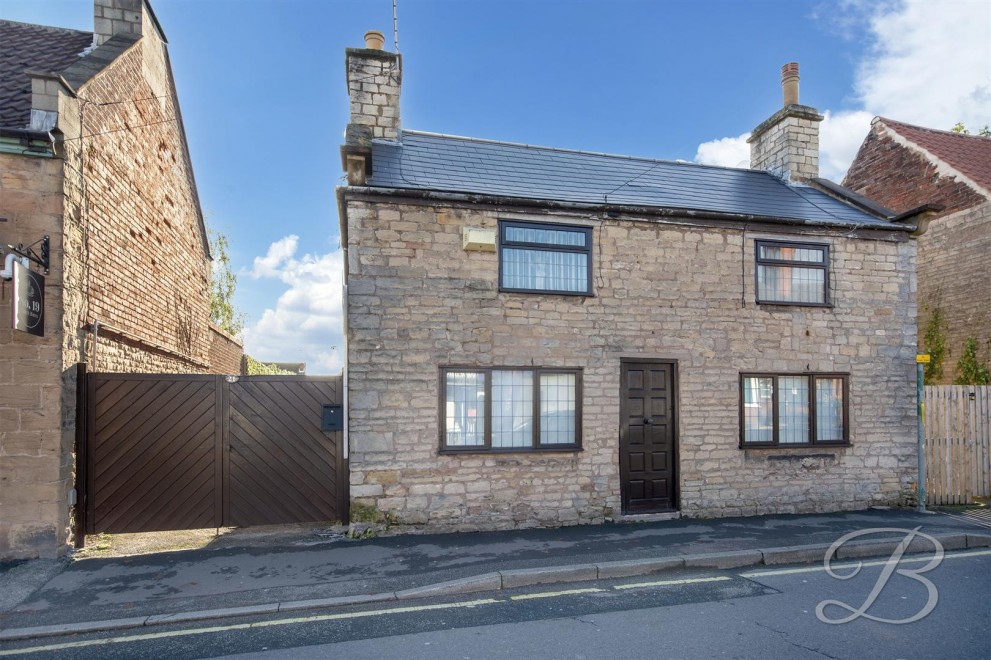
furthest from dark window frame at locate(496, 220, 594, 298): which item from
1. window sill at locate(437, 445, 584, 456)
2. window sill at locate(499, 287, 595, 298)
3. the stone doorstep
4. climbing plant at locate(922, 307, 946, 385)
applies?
Result: climbing plant at locate(922, 307, 946, 385)

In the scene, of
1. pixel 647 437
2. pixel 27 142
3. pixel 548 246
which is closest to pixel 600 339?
pixel 548 246

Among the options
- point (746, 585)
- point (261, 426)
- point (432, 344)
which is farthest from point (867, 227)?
point (261, 426)

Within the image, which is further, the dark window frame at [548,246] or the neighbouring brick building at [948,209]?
the neighbouring brick building at [948,209]

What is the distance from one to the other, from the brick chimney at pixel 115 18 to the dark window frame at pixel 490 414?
869 cm

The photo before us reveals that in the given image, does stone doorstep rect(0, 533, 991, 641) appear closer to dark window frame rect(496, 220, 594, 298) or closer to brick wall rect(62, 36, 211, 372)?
brick wall rect(62, 36, 211, 372)

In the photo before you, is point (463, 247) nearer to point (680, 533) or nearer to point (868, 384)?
point (680, 533)

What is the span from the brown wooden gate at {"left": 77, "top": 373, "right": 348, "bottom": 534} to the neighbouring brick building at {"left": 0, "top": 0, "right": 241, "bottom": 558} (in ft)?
1.64

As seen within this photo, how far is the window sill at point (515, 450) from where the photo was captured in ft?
28.0

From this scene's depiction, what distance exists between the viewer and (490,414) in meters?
8.79

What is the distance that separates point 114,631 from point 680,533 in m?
6.88

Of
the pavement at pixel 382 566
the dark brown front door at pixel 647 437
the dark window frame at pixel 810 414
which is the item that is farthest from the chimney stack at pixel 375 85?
the dark window frame at pixel 810 414

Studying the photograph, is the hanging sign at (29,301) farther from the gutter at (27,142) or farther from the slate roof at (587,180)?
the slate roof at (587,180)

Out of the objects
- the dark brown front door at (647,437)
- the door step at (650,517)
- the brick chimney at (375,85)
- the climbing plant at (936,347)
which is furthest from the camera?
the climbing plant at (936,347)

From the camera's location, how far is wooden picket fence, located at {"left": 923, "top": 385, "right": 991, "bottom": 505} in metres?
10.6
